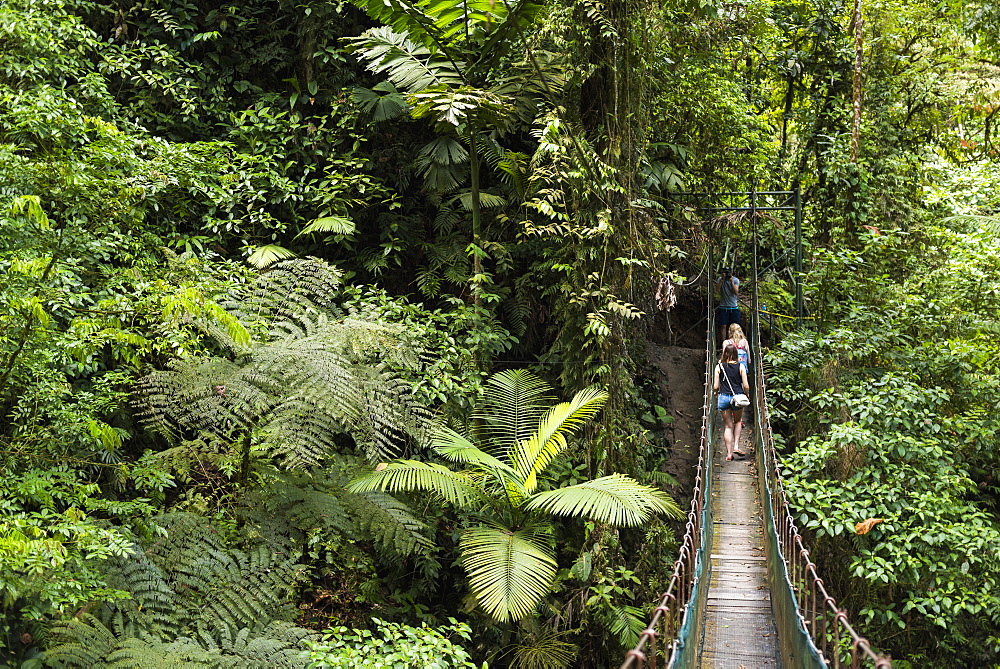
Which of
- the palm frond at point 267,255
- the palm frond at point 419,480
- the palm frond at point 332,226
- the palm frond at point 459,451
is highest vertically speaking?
the palm frond at point 332,226

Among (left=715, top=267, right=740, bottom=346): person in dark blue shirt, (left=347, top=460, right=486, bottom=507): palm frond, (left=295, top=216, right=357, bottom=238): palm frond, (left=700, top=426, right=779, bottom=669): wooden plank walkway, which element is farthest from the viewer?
(left=715, top=267, right=740, bottom=346): person in dark blue shirt

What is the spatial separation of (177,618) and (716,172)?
371 inches

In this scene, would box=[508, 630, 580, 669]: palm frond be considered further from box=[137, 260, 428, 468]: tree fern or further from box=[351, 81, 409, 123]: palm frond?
box=[351, 81, 409, 123]: palm frond

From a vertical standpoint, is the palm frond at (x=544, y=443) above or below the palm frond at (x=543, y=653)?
above

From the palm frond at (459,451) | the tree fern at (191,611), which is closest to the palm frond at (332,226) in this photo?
the palm frond at (459,451)

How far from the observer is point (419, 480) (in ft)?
19.4

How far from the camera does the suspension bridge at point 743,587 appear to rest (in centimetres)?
414

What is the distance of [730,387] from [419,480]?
12.2 ft

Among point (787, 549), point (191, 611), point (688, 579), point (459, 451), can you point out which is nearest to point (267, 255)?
point (459, 451)

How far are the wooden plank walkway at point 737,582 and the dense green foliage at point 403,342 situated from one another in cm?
58

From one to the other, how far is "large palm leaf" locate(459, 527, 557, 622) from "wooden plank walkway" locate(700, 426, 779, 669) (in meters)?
1.25

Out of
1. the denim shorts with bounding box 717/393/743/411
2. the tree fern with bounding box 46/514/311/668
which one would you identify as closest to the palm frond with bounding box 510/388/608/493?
the denim shorts with bounding box 717/393/743/411

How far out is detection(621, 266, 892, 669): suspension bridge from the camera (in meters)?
4.14

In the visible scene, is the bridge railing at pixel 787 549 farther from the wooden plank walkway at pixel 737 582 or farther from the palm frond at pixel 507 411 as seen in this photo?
the palm frond at pixel 507 411
